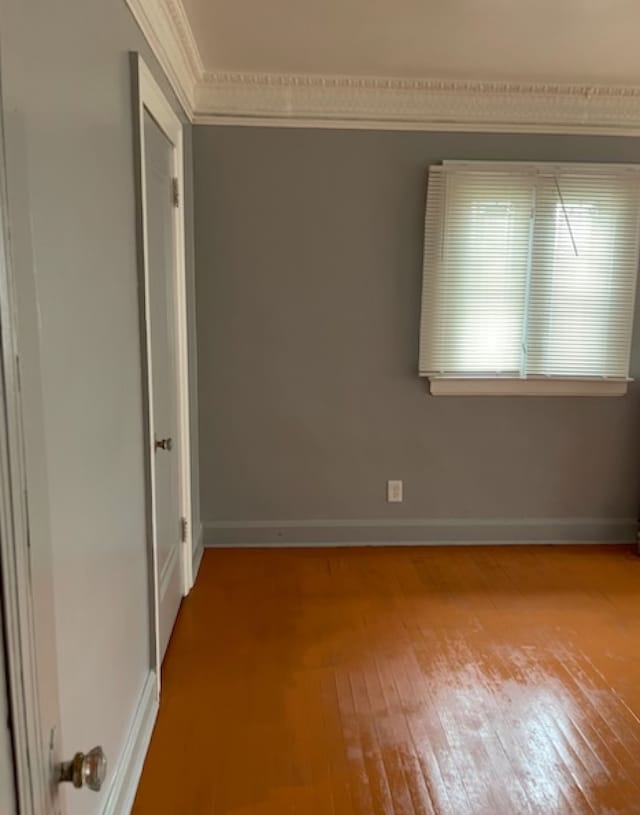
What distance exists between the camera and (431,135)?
3408mm

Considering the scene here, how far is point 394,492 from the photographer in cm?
371

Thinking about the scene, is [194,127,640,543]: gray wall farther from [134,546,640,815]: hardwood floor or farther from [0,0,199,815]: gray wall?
[0,0,199,815]: gray wall

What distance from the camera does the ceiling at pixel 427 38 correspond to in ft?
7.94

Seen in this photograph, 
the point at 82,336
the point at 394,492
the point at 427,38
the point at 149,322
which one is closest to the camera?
the point at 82,336

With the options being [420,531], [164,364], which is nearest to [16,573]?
[164,364]

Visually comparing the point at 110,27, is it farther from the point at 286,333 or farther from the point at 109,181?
the point at 286,333

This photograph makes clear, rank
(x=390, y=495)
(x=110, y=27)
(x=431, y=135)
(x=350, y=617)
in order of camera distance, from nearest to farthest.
→ (x=110, y=27)
(x=350, y=617)
(x=431, y=135)
(x=390, y=495)

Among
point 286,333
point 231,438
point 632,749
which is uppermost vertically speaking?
point 286,333

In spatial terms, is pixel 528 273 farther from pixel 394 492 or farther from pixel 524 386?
pixel 394 492

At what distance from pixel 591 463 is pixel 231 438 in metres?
2.03

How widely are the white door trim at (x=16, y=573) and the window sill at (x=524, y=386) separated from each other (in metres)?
2.93

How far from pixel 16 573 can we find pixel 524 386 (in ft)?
10.6

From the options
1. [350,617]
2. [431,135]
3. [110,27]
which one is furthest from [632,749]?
[431,135]

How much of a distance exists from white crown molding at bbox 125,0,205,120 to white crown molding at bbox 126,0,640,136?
8 centimetres
